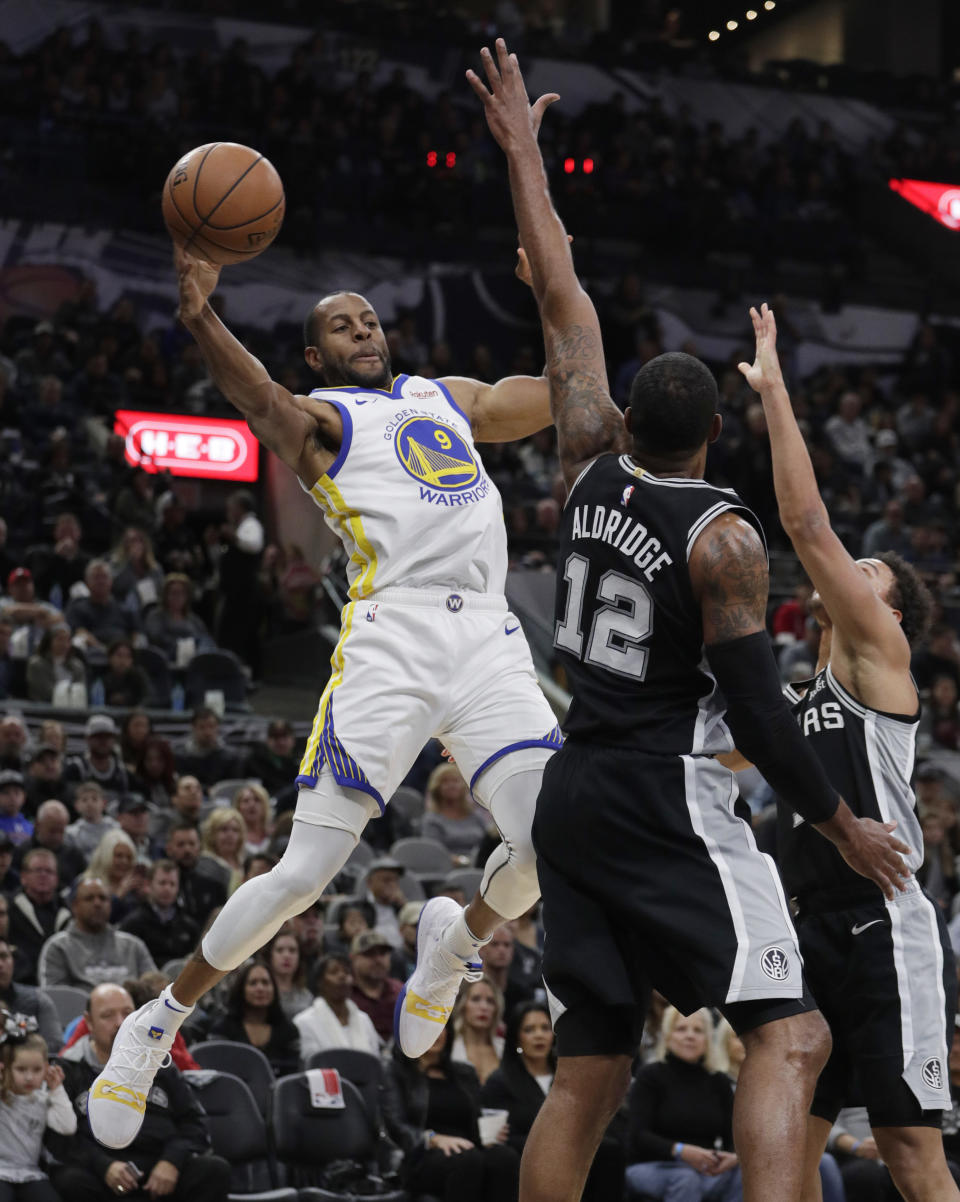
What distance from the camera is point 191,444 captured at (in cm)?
1981

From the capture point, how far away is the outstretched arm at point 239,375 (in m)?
5.32

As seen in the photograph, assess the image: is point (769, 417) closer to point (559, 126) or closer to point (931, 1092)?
point (931, 1092)

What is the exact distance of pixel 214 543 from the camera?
17422 mm

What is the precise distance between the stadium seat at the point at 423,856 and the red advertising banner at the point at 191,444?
24.1ft

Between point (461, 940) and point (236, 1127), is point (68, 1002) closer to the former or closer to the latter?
point (236, 1127)

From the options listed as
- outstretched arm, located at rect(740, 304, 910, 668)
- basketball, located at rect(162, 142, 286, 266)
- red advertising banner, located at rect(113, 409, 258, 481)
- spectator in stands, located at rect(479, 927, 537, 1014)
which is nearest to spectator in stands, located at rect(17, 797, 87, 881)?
spectator in stands, located at rect(479, 927, 537, 1014)

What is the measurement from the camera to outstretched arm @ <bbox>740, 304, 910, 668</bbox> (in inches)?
189

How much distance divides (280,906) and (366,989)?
16.4 feet

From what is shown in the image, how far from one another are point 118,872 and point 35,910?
2.05 ft

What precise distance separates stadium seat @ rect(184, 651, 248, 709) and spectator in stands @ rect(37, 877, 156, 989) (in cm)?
476

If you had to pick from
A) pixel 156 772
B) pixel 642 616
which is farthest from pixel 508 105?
pixel 156 772

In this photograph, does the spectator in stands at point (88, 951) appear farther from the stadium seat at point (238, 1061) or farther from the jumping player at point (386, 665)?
the jumping player at point (386, 665)

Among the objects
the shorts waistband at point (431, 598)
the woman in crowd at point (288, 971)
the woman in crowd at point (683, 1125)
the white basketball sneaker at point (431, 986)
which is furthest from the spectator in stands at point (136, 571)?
the shorts waistband at point (431, 598)

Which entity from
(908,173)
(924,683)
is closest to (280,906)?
(924,683)
